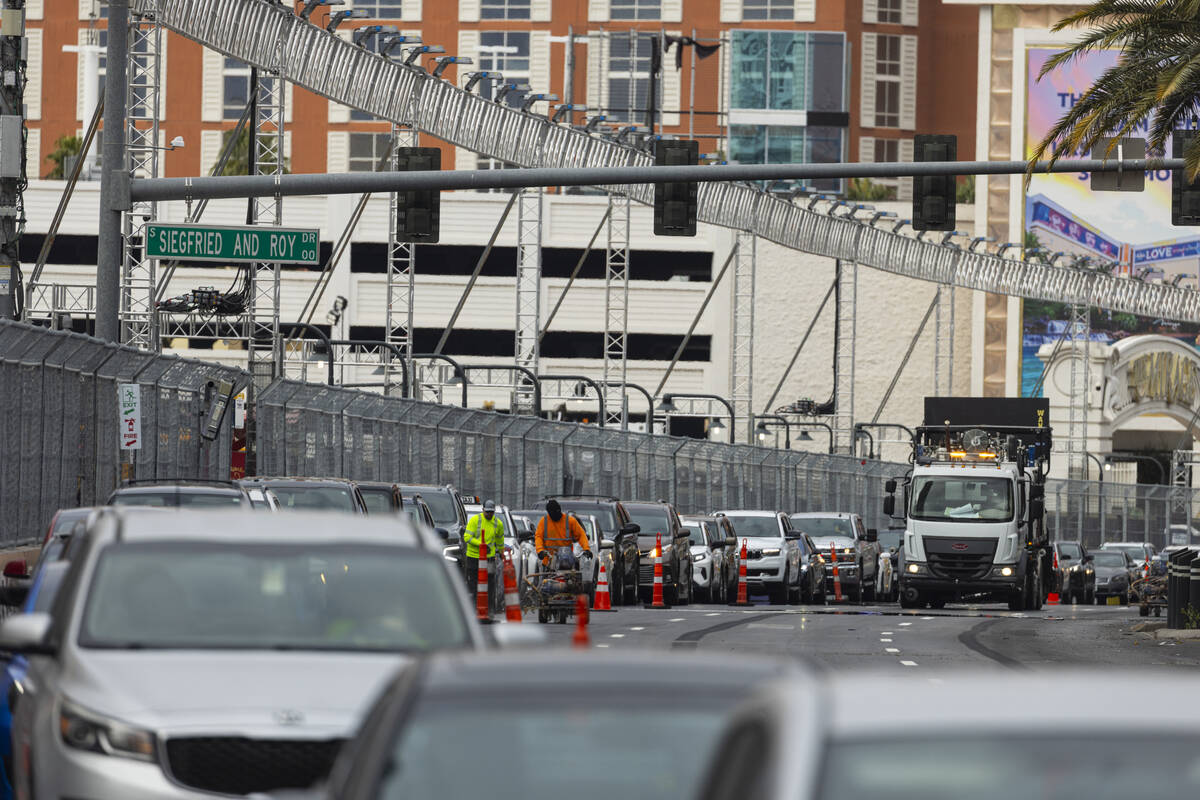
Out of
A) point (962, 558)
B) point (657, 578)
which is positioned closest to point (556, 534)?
point (657, 578)

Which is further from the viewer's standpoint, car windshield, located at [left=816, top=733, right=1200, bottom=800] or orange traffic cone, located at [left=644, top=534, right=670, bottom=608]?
orange traffic cone, located at [left=644, top=534, right=670, bottom=608]

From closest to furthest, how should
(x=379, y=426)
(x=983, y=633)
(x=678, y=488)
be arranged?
(x=983, y=633) < (x=379, y=426) < (x=678, y=488)

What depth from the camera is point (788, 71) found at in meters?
103

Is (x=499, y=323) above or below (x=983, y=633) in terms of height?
above

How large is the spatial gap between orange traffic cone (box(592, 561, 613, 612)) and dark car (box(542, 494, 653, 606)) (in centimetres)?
158

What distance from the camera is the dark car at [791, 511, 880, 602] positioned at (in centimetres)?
4903

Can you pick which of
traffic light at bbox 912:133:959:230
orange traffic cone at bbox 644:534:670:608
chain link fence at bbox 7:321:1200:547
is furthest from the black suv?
traffic light at bbox 912:133:959:230

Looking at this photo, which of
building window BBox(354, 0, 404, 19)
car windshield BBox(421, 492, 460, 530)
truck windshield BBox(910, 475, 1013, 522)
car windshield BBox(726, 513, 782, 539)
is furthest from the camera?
building window BBox(354, 0, 404, 19)

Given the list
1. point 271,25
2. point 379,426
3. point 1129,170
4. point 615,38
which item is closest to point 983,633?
point 1129,170

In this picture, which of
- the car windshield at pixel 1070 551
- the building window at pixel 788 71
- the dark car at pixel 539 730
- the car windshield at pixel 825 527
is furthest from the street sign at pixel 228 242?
the building window at pixel 788 71

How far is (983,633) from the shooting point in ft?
106

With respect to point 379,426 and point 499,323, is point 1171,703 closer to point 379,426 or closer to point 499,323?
point 379,426

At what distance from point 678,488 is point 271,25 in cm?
1983

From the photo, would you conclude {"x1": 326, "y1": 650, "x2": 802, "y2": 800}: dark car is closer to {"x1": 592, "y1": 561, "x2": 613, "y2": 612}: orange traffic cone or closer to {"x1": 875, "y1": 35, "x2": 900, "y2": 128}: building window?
{"x1": 592, "y1": 561, "x2": 613, "y2": 612}: orange traffic cone
